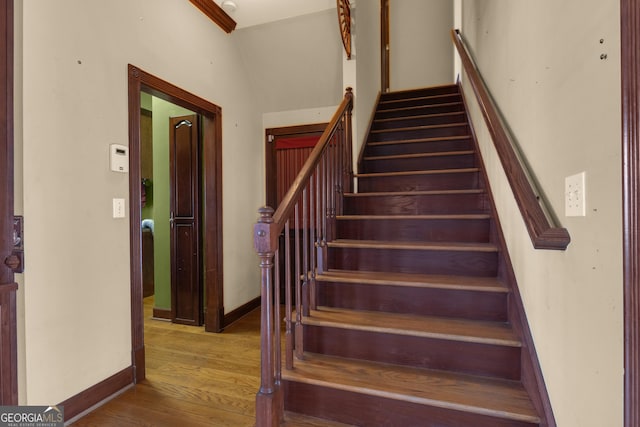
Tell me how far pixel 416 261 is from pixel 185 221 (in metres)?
2.32

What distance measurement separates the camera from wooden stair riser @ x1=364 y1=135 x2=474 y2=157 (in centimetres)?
286

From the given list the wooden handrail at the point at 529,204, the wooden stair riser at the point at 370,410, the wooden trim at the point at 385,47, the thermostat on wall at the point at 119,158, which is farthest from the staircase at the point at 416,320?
the wooden trim at the point at 385,47

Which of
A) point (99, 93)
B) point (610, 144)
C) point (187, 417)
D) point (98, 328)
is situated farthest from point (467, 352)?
point (99, 93)

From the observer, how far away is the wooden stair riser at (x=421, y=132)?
3047mm

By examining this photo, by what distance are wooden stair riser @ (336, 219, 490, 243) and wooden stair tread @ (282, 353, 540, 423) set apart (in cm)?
90

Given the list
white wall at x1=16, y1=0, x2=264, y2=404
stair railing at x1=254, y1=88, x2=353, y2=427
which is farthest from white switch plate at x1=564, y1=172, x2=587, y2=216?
white wall at x1=16, y1=0, x2=264, y2=404

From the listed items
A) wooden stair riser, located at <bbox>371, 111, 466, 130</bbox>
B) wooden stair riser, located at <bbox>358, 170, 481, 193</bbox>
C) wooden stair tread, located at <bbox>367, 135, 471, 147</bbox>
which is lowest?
wooden stair riser, located at <bbox>358, 170, 481, 193</bbox>

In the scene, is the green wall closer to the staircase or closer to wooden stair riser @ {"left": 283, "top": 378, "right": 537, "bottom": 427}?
the staircase

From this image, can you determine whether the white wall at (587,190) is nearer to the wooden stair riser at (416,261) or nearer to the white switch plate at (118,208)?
the wooden stair riser at (416,261)

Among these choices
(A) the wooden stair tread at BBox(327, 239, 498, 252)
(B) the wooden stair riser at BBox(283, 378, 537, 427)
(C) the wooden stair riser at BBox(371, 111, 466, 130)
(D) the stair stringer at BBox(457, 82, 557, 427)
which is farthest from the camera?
(C) the wooden stair riser at BBox(371, 111, 466, 130)

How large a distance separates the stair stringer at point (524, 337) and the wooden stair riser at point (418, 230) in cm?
12

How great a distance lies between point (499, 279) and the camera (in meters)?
1.75

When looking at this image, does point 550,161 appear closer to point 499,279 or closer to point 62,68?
point 499,279

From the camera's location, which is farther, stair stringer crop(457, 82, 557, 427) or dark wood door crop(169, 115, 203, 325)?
dark wood door crop(169, 115, 203, 325)
